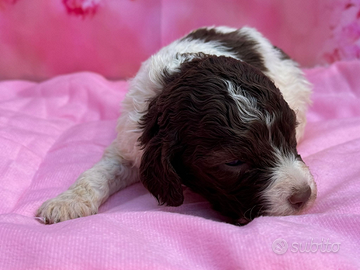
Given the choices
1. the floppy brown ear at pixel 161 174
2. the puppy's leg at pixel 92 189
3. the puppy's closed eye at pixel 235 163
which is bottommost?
the puppy's leg at pixel 92 189

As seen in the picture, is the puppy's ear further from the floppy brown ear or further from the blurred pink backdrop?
the blurred pink backdrop

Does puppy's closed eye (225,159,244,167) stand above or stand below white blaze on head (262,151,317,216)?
above

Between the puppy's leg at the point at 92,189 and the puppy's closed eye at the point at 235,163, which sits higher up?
the puppy's closed eye at the point at 235,163

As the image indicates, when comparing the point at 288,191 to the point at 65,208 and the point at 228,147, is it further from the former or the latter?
the point at 65,208

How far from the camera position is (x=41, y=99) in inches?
187

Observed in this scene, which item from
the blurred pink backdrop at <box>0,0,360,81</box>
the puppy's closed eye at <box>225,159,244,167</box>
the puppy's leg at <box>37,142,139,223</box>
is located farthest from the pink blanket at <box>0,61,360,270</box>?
the blurred pink backdrop at <box>0,0,360,81</box>

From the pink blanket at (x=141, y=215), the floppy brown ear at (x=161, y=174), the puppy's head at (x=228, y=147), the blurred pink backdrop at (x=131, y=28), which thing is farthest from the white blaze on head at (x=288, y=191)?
the blurred pink backdrop at (x=131, y=28)

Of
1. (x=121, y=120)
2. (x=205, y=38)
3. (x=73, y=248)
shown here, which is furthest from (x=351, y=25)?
(x=73, y=248)

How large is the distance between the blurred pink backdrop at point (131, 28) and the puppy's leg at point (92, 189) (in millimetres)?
2614

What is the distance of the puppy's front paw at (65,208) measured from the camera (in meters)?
2.48

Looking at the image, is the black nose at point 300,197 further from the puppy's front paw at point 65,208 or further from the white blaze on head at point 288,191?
the puppy's front paw at point 65,208

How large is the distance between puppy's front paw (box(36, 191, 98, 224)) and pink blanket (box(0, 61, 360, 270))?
0.10 meters

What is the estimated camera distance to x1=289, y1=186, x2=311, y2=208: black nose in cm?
226

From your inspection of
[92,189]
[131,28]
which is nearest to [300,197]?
[92,189]
